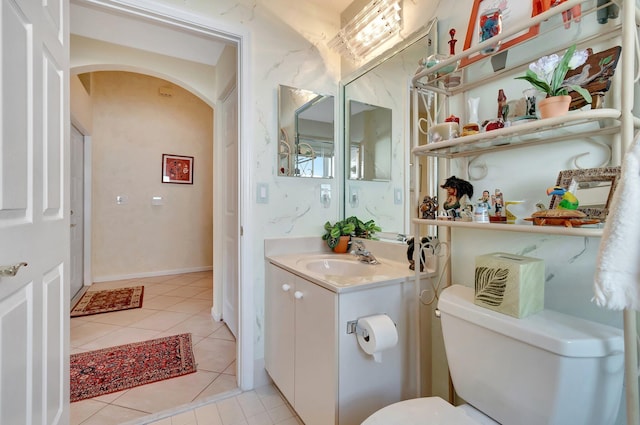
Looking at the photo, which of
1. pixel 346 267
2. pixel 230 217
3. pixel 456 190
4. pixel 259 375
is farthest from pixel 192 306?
pixel 456 190

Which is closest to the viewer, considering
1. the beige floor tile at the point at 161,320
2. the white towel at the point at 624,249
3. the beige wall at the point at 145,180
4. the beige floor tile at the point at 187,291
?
the white towel at the point at 624,249

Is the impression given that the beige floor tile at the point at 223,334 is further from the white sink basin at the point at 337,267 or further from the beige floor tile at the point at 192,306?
the white sink basin at the point at 337,267

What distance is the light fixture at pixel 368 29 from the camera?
1.62 meters

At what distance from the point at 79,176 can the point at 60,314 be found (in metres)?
3.19

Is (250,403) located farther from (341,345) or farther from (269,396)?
(341,345)

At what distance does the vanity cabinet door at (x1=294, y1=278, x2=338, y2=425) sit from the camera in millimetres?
1146

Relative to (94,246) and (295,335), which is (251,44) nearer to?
(295,335)

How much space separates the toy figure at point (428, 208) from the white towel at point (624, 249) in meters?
0.76

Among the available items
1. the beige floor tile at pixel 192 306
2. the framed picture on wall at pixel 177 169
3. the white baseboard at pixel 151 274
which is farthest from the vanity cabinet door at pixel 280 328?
the framed picture on wall at pixel 177 169

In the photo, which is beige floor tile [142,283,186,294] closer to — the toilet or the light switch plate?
→ the light switch plate

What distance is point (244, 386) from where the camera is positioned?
1.75 meters

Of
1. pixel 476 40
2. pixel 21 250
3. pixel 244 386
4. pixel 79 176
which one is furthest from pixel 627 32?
pixel 79 176

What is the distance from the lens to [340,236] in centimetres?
191

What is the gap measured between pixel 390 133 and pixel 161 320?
262cm
